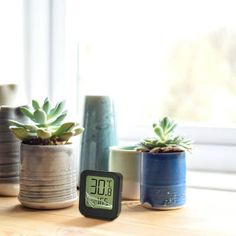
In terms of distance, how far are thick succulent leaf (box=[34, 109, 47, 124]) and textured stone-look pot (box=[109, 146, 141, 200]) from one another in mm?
182

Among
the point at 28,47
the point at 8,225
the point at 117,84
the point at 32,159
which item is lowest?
the point at 8,225

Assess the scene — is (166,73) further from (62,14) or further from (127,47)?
(62,14)

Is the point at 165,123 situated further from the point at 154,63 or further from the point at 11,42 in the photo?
the point at 11,42

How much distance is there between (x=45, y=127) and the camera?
3.27ft

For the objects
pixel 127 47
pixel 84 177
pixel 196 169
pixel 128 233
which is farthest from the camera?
pixel 127 47

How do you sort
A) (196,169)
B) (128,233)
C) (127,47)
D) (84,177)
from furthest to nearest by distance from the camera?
(127,47)
(196,169)
(84,177)
(128,233)

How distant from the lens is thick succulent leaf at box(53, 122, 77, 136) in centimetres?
98

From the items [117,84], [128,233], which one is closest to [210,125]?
[117,84]

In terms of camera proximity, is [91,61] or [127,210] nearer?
[127,210]

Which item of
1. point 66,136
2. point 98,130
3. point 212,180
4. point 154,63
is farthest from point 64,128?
point 154,63

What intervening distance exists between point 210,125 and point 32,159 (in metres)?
0.60

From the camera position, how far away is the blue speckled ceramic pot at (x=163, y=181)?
37.9 inches

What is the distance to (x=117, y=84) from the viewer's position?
149 cm

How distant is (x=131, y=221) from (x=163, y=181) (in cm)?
11
